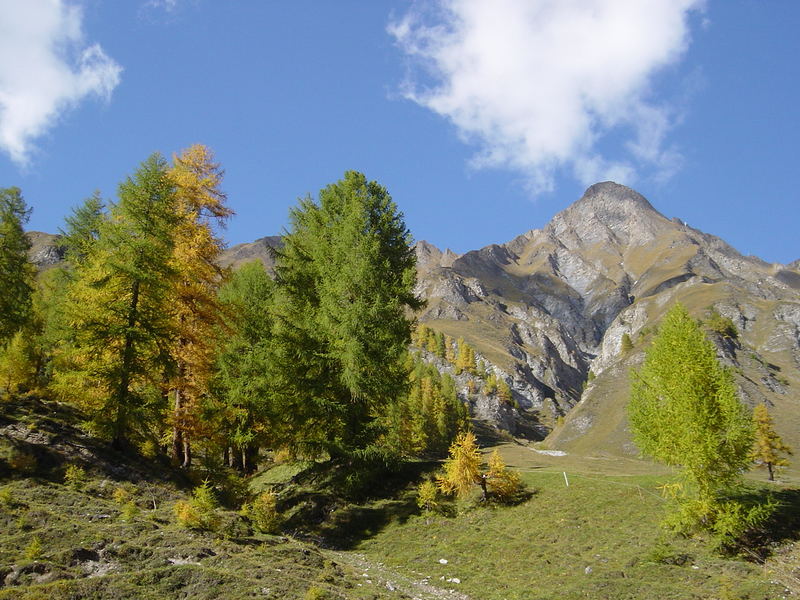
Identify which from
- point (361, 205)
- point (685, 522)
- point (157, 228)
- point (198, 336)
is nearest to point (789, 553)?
point (685, 522)

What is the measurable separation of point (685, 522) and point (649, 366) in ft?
17.0

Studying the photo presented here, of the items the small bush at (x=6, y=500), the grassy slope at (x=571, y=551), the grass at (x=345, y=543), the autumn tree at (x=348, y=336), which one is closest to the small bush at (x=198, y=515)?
the grass at (x=345, y=543)

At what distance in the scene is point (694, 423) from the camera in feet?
48.1

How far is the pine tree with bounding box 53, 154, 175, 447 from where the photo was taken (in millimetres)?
16172

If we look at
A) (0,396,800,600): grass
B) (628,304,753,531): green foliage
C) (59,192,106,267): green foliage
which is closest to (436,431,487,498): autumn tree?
(0,396,800,600): grass

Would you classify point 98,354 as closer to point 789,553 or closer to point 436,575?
point 436,575

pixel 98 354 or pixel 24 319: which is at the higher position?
pixel 24 319

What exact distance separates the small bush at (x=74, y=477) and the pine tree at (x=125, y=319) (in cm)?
216

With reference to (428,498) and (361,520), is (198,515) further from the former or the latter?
(428,498)

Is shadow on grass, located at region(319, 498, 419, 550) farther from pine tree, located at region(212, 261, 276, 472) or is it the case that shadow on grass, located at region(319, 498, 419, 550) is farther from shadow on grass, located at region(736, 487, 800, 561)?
shadow on grass, located at region(736, 487, 800, 561)

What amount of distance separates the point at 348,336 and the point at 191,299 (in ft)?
22.6

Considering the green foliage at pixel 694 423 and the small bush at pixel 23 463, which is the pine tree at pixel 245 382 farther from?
the green foliage at pixel 694 423

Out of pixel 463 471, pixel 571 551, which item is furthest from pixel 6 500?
pixel 571 551

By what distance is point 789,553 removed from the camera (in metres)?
13.3
